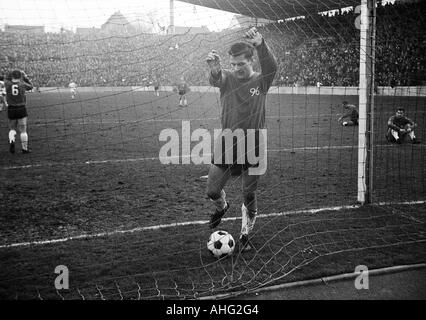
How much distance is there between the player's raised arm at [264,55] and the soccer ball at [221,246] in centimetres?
158

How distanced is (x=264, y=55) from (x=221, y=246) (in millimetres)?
1922

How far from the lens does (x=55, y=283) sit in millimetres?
3379

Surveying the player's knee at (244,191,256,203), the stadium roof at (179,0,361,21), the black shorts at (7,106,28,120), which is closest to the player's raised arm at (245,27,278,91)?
the player's knee at (244,191,256,203)

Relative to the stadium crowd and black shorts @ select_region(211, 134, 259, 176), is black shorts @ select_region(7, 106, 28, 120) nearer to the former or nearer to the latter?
the stadium crowd

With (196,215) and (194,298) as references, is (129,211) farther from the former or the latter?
(194,298)

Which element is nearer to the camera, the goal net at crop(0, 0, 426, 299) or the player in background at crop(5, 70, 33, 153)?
the goal net at crop(0, 0, 426, 299)

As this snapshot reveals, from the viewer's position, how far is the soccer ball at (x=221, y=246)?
12.9ft

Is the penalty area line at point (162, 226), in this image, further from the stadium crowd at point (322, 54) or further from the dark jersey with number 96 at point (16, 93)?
the stadium crowd at point (322, 54)

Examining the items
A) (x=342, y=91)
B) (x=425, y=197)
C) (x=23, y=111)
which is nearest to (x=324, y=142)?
(x=425, y=197)

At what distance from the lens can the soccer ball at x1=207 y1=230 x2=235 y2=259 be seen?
12.9 feet

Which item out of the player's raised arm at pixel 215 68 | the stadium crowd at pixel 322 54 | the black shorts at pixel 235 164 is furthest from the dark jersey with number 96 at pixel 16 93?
the black shorts at pixel 235 164

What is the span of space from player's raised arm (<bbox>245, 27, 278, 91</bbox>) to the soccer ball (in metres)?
1.58

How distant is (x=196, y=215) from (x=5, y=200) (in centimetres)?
290

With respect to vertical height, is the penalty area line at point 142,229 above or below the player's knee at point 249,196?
below
